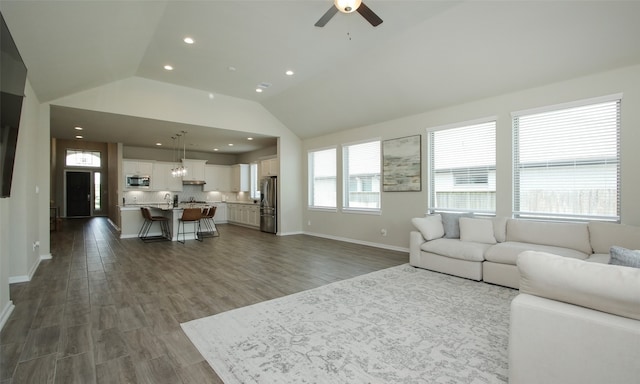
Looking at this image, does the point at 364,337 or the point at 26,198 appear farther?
the point at 26,198

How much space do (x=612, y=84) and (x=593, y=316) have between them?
3.82 meters

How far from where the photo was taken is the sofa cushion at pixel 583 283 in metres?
1.31

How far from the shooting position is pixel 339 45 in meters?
4.39

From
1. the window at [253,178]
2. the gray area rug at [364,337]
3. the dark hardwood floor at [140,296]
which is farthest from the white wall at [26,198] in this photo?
the window at [253,178]

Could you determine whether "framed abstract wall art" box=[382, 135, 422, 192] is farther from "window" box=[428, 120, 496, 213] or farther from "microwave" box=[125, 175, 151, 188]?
"microwave" box=[125, 175, 151, 188]

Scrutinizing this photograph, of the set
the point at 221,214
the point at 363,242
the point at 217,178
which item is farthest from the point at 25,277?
the point at 217,178

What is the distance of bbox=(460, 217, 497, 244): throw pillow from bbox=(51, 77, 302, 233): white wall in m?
4.78

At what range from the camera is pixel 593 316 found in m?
1.37

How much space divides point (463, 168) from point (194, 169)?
8.54 meters

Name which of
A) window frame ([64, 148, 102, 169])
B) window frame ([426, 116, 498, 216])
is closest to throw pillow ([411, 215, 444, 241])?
window frame ([426, 116, 498, 216])

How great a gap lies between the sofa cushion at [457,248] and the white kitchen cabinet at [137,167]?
8.59m

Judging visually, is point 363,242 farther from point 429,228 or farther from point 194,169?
point 194,169

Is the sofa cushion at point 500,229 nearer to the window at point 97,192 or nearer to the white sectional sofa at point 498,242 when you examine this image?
the white sectional sofa at point 498,242

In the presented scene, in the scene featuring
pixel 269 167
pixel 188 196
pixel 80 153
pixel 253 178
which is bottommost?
pixel 188 196
